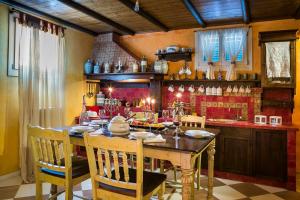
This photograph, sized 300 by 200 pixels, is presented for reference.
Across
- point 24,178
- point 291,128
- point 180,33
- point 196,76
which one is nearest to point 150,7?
point 180,33

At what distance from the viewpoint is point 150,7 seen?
3.36 metres

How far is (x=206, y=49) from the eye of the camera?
4.13 meters

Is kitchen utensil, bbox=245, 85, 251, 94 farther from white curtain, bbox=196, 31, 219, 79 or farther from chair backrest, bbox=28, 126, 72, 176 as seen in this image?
chair backrest, bbox=28, 126, 72, 176

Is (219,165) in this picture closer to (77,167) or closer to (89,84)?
(77,167)

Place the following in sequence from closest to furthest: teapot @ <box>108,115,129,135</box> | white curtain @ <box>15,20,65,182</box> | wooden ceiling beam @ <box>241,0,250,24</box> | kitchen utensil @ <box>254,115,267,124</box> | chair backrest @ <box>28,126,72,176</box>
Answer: chair backrest @ <box>28,126,72,176</box> → teapot @ <box>108,115,129,135</box> → wooden ceiling beam @ <box>241,0,250,24</box> → white curtain @ <box>15,20,65,182</box> → kitchen utensil @ <box>254,115,267,124</box>

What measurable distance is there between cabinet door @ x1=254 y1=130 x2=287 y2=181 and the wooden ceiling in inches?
69.3

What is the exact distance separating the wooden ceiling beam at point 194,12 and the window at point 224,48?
10.8 inches

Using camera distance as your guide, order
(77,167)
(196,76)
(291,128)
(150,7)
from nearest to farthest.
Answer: (77,167)
(291,128)
(150,7)
(196,76)

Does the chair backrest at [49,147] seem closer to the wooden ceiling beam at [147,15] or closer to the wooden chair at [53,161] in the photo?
the wooden chair at [53,161]

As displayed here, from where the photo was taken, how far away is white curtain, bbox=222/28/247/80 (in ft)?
12.7

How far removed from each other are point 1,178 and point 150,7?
3126 millimetres

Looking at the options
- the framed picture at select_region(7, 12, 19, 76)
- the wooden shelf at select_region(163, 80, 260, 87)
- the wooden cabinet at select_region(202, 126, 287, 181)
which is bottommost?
the wooden cabinet at select_region(202, 126, 287, 181)

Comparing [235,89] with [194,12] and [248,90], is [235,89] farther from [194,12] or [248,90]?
[194,12]

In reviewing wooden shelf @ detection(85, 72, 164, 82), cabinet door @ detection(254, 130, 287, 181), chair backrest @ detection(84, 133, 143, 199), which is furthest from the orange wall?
chair backrest @ detection(84, 133, 143, 199)
